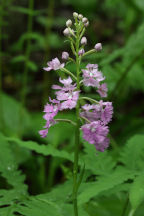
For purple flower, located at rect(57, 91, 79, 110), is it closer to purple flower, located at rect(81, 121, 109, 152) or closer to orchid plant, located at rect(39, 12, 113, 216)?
orchid plant, located at rect(39, 12, 113, 216)

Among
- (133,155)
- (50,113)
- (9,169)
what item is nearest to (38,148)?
(9,169)

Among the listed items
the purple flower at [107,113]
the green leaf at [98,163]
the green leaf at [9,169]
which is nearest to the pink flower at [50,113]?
the purple flower at [107,113]

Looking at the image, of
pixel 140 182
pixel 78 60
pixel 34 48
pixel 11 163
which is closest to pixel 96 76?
pixel 78 60

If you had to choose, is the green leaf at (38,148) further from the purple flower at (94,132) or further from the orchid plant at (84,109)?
the purple flower at (94,132)

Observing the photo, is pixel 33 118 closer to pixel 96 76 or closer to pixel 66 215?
pixel 66 215

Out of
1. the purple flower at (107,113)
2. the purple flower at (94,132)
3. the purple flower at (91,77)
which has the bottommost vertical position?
the purple flower at (94,132)

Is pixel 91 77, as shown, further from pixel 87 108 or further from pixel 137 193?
pixel 137 193
